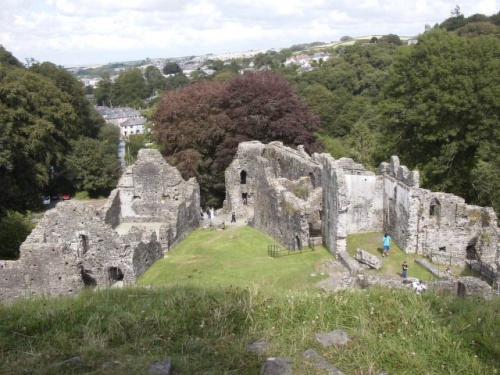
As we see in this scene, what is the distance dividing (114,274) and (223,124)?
16580 millimetres

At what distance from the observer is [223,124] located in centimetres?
3338

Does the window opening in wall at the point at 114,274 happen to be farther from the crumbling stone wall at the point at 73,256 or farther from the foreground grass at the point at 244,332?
the foreground grass at the point at 244,332

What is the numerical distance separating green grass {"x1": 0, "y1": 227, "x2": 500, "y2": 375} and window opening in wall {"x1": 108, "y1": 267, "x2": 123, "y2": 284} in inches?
380

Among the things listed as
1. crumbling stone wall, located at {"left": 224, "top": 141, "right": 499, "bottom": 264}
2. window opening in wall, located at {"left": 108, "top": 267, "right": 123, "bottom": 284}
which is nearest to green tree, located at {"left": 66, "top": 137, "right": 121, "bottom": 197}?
crumbling stone wall, located at {"left": 224, "top": 141, "right": 499, "bottom": 264}

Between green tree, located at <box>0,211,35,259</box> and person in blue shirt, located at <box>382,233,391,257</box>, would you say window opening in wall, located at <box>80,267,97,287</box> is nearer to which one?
green tree, located at <box>0,211,35,259</box>

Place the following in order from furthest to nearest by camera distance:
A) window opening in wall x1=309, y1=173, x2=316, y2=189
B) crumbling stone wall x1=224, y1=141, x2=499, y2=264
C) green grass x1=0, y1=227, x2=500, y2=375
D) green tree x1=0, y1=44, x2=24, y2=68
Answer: green tree x1=0, y1=44, x2=24, y2=68
window opening in wall x1=309, y1=173, x2=316, y2=189
crumbling stone wall x1=224, y1=141, x2=499, y2=264
green grass x1=0, y1=227, x2=500, y2=375

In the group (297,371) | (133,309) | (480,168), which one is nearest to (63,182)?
(480,168)

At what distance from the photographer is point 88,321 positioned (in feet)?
25.6

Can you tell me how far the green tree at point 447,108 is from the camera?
25.9 meters

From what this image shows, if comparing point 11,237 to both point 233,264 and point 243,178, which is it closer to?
point 233,264

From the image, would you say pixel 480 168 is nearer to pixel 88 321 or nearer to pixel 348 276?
pixel 348 276

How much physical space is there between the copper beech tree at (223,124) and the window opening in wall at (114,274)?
46.1 feet

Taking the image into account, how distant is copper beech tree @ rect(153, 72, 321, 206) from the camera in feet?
109

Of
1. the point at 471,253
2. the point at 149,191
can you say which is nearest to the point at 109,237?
the point at 149,191
